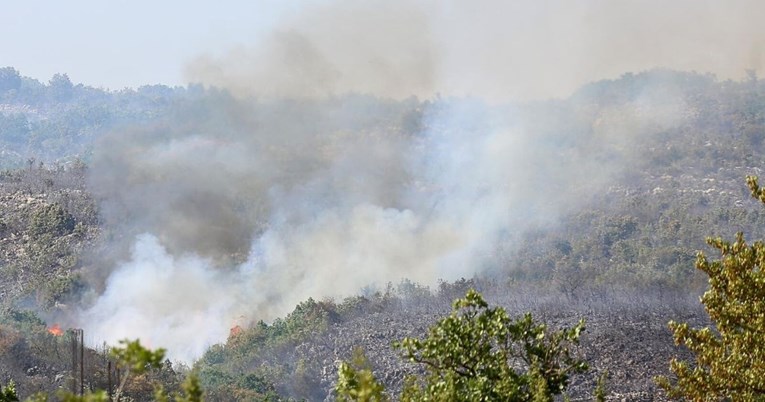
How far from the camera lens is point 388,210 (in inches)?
4222

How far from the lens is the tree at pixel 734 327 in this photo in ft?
62.7

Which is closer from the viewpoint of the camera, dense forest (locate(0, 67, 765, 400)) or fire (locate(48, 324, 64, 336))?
dense forest (locate(0, 67, 765, 400))

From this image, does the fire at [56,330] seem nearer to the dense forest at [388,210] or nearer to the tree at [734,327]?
the dense forest at [388,210]

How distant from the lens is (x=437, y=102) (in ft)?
486

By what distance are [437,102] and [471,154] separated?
65.9 feet

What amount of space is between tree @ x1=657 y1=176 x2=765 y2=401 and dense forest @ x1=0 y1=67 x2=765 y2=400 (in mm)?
31646

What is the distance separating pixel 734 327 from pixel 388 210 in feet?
288

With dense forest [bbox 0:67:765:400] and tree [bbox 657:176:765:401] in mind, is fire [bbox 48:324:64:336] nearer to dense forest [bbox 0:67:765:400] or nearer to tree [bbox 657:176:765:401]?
dense forest [bbox 0:67:765:400]

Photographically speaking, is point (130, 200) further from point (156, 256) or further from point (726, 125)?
point (726, 125)

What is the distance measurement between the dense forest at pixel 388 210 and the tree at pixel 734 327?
3165 cm

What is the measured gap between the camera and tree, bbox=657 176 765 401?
1911 cm

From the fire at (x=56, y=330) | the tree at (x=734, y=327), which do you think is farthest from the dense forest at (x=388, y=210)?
the tree at (x=734, y=327)

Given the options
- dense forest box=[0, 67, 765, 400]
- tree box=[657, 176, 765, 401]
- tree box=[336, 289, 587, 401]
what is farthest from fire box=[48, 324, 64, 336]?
tree box=[657, 176, 765, 401]

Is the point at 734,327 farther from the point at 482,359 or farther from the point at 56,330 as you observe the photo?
the point at 56,330
